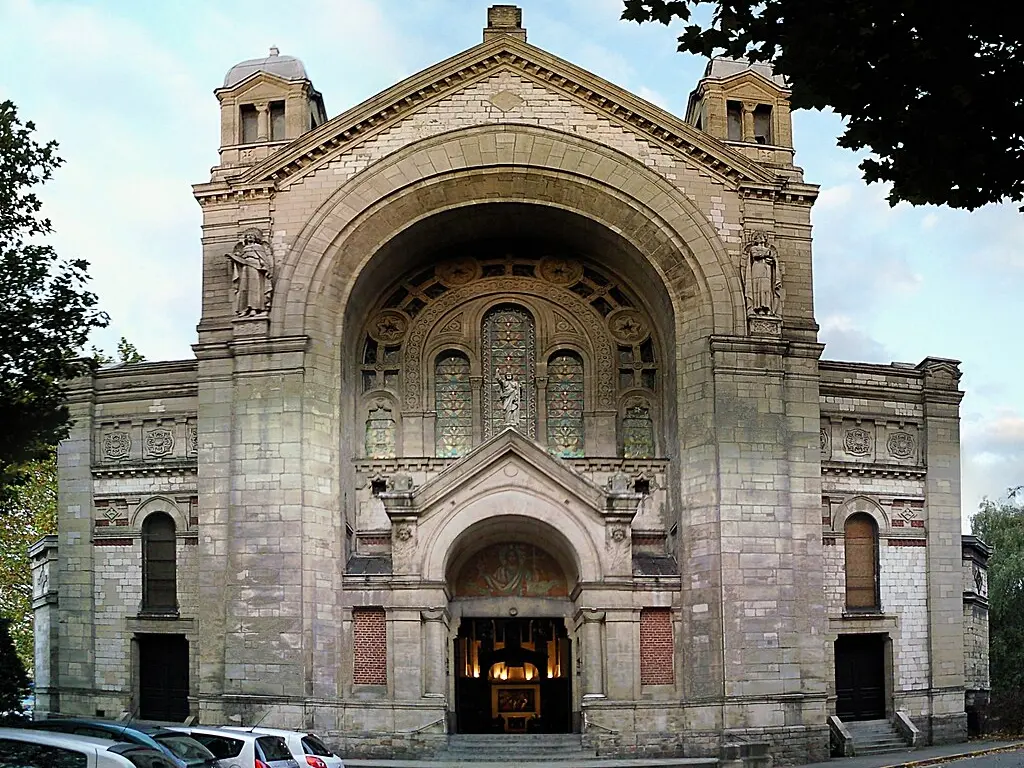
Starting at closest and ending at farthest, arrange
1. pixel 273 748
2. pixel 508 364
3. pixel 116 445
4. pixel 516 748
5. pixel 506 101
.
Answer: pixel 273 748, pixel 516 748, pixel 506 101, pixel 116 445, pixel 508 364

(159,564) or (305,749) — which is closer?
(305,749)

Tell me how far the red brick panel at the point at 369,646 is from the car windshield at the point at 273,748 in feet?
32.1

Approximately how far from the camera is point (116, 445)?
112 ft

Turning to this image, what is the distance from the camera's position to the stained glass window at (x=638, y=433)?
113 ft

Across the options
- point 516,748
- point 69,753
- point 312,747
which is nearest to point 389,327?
point 516,748

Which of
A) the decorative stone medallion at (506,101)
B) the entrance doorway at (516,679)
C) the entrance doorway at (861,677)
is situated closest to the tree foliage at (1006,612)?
the entrance doorway at (861,677)

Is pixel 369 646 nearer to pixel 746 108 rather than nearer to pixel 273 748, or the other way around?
pixel 273 748

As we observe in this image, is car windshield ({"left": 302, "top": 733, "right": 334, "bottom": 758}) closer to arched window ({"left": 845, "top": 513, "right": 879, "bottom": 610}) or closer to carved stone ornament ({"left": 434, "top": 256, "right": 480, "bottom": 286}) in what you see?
carved stone ornament ({"left": 434, "top": 256, "right": 480, "bottom": 286})

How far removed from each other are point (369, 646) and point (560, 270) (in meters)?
10.4

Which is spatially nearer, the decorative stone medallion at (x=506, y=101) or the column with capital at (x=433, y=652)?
the column with capital at (x=433, y=652)

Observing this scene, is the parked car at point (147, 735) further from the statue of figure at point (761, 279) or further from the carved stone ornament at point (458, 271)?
the carved stone ornament at point (458, 271)

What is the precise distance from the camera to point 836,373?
33969 millimetres

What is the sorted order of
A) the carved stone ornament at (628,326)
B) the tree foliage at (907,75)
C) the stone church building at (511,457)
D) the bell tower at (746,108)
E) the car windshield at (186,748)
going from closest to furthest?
the tree foliage at (907,75) → the car windshield at (186,748) → the stone church building at (511,457) → the bell tower at (746,108) → the carved stone ornament at (628,326)

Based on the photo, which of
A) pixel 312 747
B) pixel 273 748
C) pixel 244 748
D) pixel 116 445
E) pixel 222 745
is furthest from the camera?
pixel 116 445
